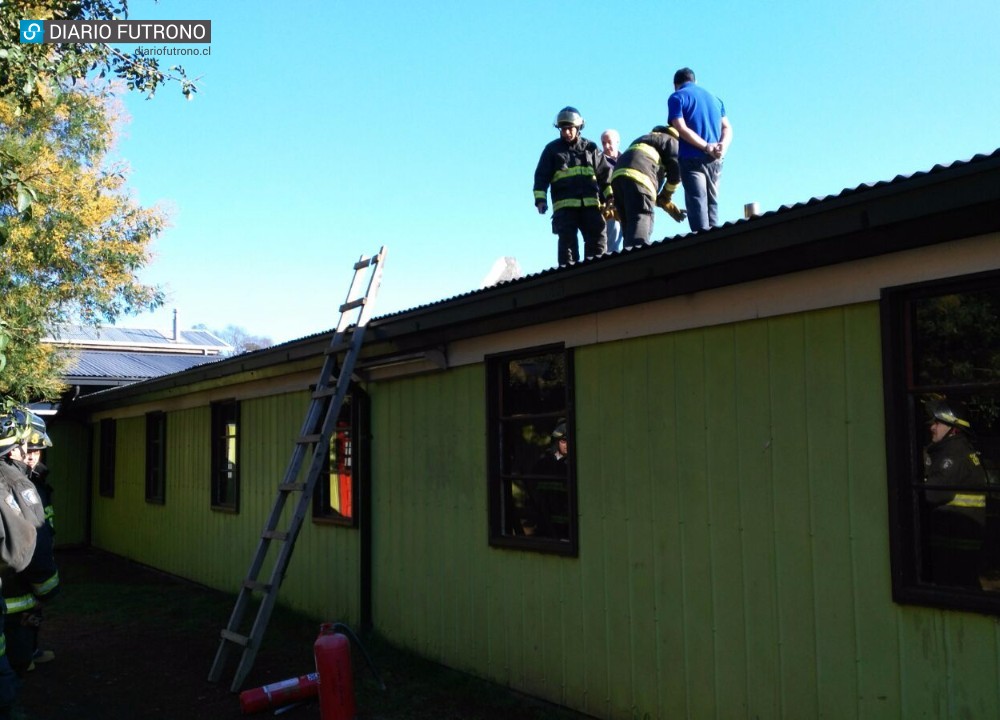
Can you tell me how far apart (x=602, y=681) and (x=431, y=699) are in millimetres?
1471

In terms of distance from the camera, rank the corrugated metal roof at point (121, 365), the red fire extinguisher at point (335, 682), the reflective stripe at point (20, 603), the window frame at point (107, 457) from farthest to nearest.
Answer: the corrugated metal roof at point (121, 365), the window frame at point (107, 457), the red fire extinguisher at point (335, 682), the reflective stripe at point (20, 603)

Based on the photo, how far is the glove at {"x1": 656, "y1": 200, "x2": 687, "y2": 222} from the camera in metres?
8.95

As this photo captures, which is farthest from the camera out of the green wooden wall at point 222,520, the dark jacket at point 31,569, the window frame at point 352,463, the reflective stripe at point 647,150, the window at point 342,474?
the green wooden wall at point 222,520

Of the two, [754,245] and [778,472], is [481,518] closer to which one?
[778,472]

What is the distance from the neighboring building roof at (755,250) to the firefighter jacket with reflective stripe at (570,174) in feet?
6.58

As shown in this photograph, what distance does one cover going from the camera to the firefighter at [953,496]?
163 inches

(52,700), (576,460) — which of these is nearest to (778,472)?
(576,460)

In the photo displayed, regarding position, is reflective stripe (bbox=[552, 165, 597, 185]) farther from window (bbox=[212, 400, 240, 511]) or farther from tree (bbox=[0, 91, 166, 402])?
tree (bbox=[0, 91, 166, 402])

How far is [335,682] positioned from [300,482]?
2.16 metres

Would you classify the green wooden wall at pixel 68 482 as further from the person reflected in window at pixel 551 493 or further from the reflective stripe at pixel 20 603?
the person reflected in window at pixel 551 493

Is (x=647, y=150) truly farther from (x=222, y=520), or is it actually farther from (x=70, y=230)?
(x=70, y=230)

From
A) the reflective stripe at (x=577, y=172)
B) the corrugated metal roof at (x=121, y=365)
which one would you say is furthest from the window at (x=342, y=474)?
the corrugated metal roof at (x=121, y=365)

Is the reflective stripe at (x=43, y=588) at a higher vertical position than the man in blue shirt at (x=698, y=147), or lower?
lower

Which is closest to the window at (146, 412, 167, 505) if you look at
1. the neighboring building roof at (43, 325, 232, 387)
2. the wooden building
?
the neighboring building roof at (43, 325, 232, 387)
